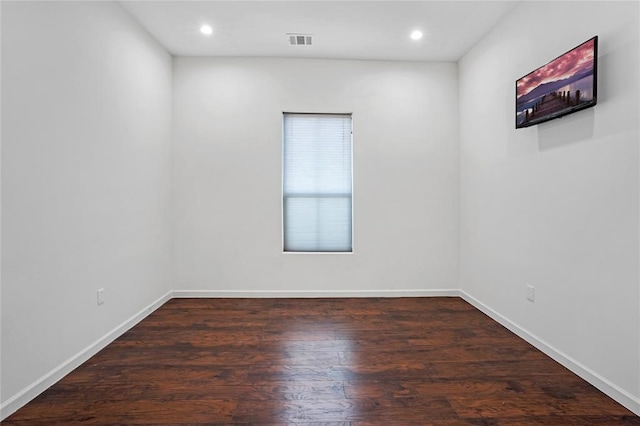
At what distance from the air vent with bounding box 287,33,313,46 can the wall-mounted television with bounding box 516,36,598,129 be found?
2.08 meters

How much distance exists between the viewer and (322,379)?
2008 mm

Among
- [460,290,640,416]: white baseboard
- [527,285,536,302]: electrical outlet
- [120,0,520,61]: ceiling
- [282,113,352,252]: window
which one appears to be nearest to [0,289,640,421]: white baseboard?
[460,290,640,416]: white baseboard

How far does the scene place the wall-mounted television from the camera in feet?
6.34

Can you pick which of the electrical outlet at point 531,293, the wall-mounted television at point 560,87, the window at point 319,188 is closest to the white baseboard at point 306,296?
the electrical outlet at point 531,293

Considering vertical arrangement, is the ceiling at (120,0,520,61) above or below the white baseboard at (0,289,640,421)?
above

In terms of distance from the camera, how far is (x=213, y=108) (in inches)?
147

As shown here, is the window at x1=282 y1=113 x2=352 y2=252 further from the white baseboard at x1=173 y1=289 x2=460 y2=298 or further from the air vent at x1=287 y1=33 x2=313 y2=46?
the air vent at x1=287 y1=33 x2=313 y2=46

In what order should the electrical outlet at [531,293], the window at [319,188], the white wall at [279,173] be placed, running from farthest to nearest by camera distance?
the window at [319,188], the white wall at [279,173], the electrical outlet at [531,293]

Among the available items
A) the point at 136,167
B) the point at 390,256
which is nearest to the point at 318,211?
the point at 390,256

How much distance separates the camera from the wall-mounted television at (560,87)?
193cm

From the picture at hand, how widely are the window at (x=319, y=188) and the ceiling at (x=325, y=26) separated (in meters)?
0.89

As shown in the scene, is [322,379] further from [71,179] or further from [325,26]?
[325,26]

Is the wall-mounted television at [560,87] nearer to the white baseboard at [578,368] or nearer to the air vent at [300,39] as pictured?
the white baseboard at [578,368]

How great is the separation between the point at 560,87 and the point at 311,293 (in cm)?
309
